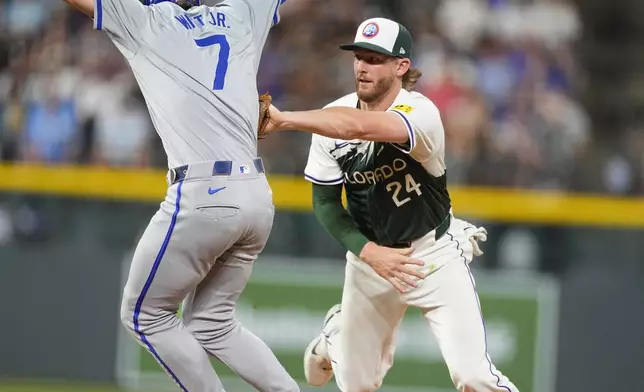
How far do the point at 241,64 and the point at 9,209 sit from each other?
174 inches

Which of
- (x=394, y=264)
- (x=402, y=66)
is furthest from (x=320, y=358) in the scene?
(x=402, y=66)

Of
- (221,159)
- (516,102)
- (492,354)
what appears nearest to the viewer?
(221,159)

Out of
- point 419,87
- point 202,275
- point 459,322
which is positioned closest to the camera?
point 202,275

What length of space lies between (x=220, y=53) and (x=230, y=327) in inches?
51.0

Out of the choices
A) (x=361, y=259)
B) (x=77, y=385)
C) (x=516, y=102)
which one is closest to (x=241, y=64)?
(x=361, y=259)

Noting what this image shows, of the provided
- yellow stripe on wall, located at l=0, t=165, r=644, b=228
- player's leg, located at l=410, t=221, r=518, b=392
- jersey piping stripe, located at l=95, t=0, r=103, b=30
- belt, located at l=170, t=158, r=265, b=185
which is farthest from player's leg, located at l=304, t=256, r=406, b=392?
yellow stripe on wall, located at l=0, t=165, r=644, b=228

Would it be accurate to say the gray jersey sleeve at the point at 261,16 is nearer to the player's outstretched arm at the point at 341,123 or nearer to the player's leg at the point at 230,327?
the player's outstretched arm at the point at 341,123

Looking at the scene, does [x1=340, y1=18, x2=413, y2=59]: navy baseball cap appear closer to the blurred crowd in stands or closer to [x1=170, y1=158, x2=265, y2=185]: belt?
[x1=170, y1=158, x2=265, y2=185]: belt

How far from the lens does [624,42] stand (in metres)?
11.1

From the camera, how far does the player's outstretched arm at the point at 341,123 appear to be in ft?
15.4

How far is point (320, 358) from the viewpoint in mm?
6285

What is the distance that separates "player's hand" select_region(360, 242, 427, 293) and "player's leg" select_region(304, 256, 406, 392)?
0.33 meters

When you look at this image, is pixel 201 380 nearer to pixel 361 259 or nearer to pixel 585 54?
pixel 361 259

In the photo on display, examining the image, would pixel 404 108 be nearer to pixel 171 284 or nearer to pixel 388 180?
pixel 388 180
